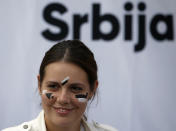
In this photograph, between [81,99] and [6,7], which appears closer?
[81,99]

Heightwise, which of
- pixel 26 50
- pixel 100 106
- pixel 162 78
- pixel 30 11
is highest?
pixel 30 11

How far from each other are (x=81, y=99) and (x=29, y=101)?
80 centimetres

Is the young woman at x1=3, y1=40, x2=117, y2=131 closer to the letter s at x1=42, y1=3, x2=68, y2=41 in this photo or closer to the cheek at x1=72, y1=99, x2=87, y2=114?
the cheek at x1=72, y1=99, x2=87, y2=114

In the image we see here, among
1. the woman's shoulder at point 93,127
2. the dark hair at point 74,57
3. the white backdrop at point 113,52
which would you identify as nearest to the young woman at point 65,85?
the dark hair at point 74,57

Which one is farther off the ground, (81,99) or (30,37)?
(30,37)

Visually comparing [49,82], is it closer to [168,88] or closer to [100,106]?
[100,106]

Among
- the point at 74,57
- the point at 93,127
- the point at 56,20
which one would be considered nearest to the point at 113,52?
the point at 56,20

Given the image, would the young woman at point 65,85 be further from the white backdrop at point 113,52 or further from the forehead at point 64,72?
the white backdrop at point 113,52

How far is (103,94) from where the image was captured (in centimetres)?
188

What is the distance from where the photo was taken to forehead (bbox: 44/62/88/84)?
42.0 inches

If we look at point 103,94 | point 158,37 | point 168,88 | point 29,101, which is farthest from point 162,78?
point 29,101

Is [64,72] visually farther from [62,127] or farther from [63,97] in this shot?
[62,127]

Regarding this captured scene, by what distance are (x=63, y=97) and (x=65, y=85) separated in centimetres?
4

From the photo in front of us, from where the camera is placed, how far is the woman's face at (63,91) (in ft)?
3.49
